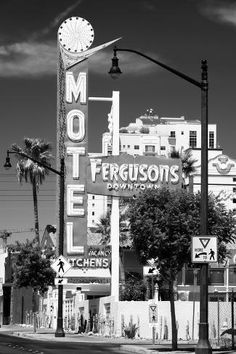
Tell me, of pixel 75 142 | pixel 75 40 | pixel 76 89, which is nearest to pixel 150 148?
pixel 75 40

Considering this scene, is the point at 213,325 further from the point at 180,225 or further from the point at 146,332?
the point at 180,225

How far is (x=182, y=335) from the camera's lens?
39875mm

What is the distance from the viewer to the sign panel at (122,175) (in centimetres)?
5162

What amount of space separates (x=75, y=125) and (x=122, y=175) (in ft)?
21.3

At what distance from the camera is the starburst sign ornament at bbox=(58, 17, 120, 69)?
5712 cm

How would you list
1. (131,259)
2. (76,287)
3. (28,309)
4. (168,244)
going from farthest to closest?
(28,309), (131,259), (76,287), (168,244)

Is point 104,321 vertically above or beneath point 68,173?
beneath

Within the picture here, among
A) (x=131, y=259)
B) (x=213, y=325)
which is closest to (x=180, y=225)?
(x=213, y=325)

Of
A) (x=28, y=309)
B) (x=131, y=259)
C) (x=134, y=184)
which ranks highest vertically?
(x=134, y=184)

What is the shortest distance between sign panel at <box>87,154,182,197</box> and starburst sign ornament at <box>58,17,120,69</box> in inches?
317

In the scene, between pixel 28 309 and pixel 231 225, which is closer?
pixel 231 225

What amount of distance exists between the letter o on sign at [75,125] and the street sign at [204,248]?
3225 centimetres

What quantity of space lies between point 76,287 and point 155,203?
34.1 metres

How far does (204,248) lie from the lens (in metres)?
24.6
